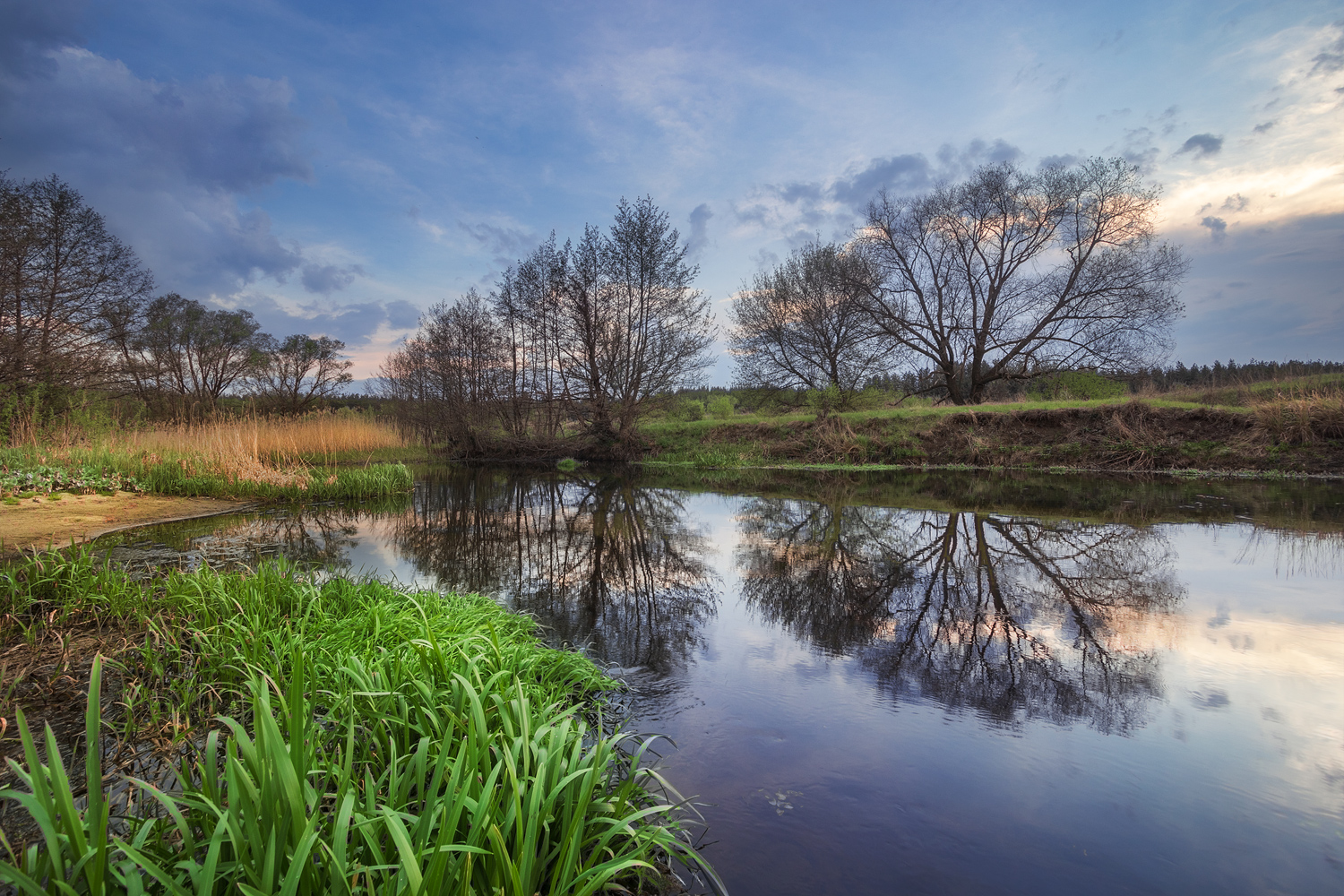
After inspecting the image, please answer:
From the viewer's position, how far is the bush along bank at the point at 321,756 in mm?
1234

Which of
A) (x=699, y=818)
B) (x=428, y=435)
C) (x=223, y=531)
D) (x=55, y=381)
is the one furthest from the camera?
(x=428, y=435)

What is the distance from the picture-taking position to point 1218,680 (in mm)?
3275

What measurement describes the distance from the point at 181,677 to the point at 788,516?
308 inches

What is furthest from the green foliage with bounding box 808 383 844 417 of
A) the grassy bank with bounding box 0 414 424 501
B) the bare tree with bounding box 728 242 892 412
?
the grassy bank with bounding box 0 414 424 501

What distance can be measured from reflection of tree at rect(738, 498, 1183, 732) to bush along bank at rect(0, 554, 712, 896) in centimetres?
201

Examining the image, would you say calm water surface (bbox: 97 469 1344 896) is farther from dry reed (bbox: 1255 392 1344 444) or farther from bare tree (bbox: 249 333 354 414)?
bare tree (bbox: 249 333 354 414)

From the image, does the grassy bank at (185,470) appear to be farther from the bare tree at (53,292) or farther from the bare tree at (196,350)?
the bare tree at (196,350)

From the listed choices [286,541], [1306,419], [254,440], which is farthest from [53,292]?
[1306,419]

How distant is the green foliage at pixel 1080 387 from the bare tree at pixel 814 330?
652 cm

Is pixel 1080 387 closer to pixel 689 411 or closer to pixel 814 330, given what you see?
pixel 814 330

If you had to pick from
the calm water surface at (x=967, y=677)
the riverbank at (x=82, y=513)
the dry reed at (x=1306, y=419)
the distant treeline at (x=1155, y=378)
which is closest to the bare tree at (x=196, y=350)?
the riverbank at (x=82, y=513)

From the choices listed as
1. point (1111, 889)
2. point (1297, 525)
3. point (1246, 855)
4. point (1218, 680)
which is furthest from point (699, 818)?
point (1297, 525)

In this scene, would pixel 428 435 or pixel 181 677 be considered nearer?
pixel 181 677

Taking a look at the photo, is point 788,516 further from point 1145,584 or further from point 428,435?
point 428,435
